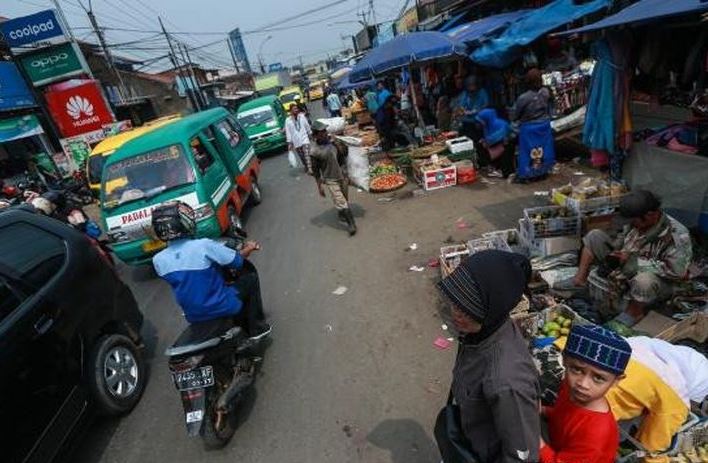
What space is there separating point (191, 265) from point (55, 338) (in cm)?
127

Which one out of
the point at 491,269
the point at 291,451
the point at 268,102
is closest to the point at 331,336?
the point at 291,451

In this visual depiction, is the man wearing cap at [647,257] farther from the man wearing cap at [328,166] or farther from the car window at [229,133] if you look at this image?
the car window at [229,133]

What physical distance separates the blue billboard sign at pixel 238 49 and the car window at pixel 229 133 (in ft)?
149

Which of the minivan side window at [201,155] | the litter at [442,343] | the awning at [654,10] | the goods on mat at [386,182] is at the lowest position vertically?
the litter at [442,343]

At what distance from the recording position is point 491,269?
158cm

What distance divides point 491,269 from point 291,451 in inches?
103

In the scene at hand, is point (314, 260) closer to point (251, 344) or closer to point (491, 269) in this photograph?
point (251, 344)

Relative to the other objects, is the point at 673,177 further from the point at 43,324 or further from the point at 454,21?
the point at 454,21

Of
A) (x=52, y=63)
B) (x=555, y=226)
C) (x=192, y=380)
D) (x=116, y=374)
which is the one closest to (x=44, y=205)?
(x=116, y=374)

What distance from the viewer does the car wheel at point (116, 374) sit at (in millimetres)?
3758

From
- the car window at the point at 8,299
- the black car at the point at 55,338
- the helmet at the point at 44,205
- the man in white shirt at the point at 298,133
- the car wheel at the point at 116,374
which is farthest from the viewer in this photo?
the man in white shirt at the point at 298,133

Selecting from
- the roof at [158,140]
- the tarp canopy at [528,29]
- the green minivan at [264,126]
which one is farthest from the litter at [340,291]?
the green minivan at [264,126]

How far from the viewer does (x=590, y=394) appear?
6.05 feet

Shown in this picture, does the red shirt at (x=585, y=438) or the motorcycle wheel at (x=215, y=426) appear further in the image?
the motorcycle wheel at (x=215, y=426)
